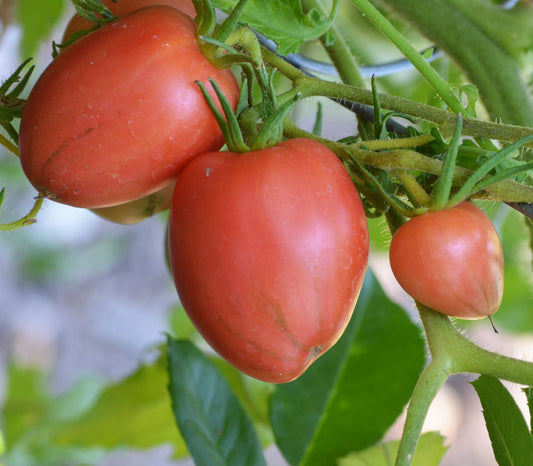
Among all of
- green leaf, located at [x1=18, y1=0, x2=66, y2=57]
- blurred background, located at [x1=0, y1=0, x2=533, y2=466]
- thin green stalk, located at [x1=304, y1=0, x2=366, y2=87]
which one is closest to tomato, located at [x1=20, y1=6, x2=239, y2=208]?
thin green stalk, located at [x1=304, y1=0, x2=366, y2=87]

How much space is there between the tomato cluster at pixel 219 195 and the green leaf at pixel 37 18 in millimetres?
354

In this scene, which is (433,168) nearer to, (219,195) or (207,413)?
(219,195)

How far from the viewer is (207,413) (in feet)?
1.49

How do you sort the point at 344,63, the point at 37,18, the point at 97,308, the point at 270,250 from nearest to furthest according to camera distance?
the point at 270,250 < the point at 344,63 < the point at 37,18 < the point at 97,308

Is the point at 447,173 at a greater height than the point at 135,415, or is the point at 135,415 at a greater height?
the point at 447,173

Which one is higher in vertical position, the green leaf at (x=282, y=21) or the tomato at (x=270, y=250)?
the green leaf at (x=282, y=21)

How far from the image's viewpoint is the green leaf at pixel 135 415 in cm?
64

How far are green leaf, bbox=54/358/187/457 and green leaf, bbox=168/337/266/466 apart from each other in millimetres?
164

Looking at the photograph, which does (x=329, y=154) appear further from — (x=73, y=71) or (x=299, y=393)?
(x=299, y=393)

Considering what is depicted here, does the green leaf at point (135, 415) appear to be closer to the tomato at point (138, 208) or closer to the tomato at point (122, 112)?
the tomato at point (138, 208)

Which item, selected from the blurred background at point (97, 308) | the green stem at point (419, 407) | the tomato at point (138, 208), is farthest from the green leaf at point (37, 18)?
the blurred background at point (97, 308)

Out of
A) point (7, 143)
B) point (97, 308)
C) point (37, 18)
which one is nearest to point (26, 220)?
point (7, 143)

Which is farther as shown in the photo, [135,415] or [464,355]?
[135,415]

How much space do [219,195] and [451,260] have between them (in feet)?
0.32
